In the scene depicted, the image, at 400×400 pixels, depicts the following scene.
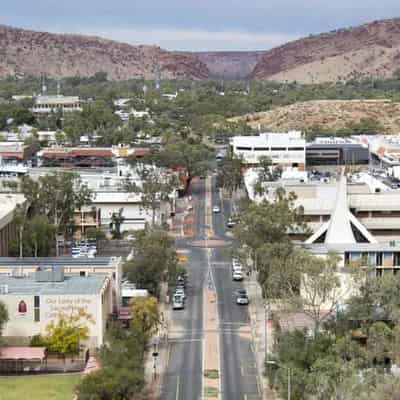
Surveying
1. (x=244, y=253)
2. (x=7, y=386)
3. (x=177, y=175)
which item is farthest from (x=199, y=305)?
(x=177, y=175)

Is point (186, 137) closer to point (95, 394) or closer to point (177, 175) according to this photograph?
point (177, 175)

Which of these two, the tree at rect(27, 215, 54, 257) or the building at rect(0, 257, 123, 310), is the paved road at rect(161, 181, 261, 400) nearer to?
the building at rect(0, 257, 123, 310)

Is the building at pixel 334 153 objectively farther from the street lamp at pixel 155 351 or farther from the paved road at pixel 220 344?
the street lamp at pixel 155 351

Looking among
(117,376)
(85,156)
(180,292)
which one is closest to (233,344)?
(180,292)

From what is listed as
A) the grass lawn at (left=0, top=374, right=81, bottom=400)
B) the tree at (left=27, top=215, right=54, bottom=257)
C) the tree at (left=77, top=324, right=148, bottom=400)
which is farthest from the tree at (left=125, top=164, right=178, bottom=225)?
the tree at (left=77, top=324, right=148, bottom=400)

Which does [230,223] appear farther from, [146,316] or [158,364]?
[158,364]

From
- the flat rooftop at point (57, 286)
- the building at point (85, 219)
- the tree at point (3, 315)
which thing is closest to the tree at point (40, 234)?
the building at point (85, 219)
